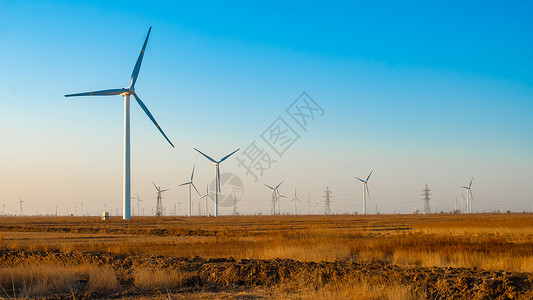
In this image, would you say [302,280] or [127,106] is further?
[127,106]

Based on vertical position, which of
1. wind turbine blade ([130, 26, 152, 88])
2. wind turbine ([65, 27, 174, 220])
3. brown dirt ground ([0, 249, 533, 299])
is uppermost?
wind turbine blade ([130, 26, 152, 88])

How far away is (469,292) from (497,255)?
11986 millimetres

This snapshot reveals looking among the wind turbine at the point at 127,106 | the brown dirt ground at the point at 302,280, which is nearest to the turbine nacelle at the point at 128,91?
the wind turbine at the point at 127,106

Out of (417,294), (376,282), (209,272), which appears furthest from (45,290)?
(417,294)

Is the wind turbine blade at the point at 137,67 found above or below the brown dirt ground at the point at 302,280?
above

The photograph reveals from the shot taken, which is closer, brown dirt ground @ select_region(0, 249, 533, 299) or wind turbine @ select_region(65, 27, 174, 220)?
brown dirt ground @ select_region(0, 249, 533, 299)

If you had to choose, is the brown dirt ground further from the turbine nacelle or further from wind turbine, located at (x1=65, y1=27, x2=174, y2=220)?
the turbine nacelle

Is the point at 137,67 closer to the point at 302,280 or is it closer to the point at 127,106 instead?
the point at 127,106

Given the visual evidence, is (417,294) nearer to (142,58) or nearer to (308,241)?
(308,241)

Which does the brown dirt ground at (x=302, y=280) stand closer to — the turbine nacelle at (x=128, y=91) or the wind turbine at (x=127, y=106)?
the wind turbine at (x=127, y=106)

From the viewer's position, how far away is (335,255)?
80.7ft

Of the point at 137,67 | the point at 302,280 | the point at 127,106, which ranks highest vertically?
the point at 137,67

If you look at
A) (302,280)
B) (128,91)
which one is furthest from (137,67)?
(302,280)

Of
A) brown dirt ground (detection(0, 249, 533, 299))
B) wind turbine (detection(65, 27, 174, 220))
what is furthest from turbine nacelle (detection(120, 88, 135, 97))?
brown dirt ground (detection(0, 249, 533, 299))
